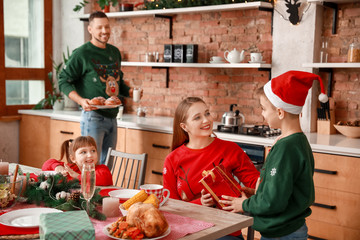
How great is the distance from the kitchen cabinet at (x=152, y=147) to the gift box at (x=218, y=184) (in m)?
1.86

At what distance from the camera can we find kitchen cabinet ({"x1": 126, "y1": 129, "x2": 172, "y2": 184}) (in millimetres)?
3963

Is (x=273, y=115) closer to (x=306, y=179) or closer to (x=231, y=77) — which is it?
(x=306, y=179)

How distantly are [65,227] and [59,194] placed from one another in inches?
24.2

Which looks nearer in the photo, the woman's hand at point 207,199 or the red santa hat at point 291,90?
the red santa hat at point 291,90

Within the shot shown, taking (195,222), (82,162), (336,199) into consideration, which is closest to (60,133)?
(82,162)

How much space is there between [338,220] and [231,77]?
5.60ft

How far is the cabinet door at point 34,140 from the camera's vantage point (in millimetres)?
4934

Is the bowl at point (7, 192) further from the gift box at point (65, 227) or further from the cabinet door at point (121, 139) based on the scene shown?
the cabinet door at point (121, 139)

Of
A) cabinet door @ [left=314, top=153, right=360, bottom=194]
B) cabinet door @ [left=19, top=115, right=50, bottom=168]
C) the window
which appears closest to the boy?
cabinet door @ [left=314, top=153, right=360, bottom=194]

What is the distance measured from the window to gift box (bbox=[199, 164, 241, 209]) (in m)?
3.71

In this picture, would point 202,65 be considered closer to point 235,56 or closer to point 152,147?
point 235,56

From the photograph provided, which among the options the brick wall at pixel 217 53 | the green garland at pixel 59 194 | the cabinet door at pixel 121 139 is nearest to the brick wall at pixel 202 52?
the brick wall at pixel 217 53

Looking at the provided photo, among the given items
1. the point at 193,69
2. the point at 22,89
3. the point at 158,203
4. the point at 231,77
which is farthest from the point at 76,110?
the point at 158,203

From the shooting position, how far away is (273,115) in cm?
195
